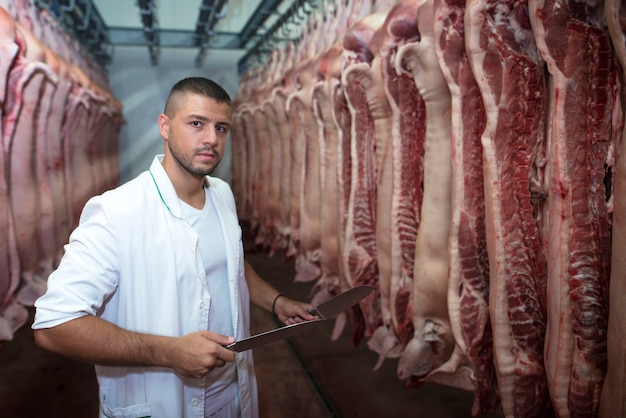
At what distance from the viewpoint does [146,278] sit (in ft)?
5.85

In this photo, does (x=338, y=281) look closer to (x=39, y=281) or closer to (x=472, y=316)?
(x=472, y=316)

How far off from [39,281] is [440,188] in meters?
2.15

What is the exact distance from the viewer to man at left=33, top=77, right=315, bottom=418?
1.54 m

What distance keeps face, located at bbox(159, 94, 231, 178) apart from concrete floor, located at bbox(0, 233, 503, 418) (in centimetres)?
184

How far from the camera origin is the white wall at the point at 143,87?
7180 mm

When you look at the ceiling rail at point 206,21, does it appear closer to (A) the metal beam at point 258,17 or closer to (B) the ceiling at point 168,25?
(B) the ceiling at point 168,25

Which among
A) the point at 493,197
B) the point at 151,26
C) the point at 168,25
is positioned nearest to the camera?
the point at 493,197

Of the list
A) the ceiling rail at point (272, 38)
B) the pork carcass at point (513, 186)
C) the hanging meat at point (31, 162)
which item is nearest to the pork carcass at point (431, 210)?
the pork carcass at point (513, 186)

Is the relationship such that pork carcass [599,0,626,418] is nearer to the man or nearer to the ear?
the man

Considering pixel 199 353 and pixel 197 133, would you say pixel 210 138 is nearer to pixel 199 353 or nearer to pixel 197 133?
pixel 197 133

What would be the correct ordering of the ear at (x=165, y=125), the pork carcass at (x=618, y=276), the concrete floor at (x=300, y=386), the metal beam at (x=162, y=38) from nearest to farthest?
1. the pork carcass at (x=618, y=276)
2. the ear at (x=165, y=125)
3. the concrete floor at (x=300, y=386)
4. the metal beam at (x=162, y=38)

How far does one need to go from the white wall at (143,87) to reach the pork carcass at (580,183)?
6308 millimetres

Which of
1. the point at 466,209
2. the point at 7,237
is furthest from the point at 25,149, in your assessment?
the point at 466,209

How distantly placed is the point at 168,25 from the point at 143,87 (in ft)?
2.94
